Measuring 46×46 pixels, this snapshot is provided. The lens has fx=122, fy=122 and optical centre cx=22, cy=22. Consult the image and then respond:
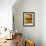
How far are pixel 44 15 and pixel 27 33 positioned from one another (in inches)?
44.9

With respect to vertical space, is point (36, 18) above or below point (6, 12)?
below

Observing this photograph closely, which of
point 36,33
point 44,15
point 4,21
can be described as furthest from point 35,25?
point 4,21

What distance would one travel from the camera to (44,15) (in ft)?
15.7

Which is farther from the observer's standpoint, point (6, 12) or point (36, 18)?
point (36, 18)

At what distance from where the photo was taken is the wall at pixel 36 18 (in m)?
5.29

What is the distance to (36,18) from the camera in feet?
17.5

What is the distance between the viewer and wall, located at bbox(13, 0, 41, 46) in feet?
17.3

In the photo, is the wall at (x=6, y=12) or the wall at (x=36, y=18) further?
the wall at (x=36, y=18)

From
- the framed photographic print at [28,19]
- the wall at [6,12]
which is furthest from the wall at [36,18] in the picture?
the wall at [6,12]

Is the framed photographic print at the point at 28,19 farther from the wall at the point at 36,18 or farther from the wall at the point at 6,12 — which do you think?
the wall at the point at 6,12

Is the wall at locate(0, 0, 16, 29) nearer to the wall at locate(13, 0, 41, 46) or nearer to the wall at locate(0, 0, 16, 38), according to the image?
the wall at locate(0, 0, 16, 38)

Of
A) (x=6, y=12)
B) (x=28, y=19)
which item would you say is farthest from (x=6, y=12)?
(x=28, y=19)

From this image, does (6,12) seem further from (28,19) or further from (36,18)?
(36,18)

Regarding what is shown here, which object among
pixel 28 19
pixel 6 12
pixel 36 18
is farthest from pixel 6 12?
pixel 36 18
